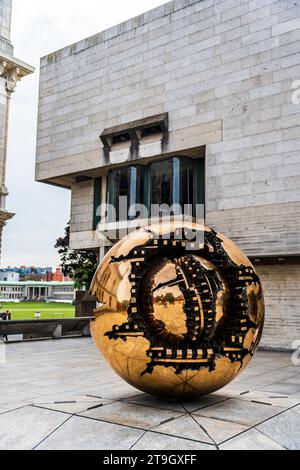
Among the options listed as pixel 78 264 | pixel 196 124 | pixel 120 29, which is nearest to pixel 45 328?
pixel 196 124

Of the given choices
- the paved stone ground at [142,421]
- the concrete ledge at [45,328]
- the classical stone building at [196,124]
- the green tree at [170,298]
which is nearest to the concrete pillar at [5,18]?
the classical stone building at [196,124]

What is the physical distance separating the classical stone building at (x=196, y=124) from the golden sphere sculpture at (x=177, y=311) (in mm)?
10866

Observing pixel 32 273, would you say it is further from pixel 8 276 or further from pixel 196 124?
pixel 196 124

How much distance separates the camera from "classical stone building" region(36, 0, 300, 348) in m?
16.7

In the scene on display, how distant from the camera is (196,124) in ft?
61.8

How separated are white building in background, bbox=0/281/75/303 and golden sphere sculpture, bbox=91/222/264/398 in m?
131

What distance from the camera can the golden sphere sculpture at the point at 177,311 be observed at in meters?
5.20

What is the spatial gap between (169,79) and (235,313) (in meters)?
16.3

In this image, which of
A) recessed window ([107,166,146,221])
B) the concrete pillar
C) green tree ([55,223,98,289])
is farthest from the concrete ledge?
the concrete pillar

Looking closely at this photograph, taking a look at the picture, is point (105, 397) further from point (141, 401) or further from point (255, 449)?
point (255, 449)

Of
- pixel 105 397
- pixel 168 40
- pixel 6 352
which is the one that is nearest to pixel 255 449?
pixel 105 397

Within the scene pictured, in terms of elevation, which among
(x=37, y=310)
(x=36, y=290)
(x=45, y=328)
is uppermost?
(x=45, y=328)

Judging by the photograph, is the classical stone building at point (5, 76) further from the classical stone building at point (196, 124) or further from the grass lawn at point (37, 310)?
the grass lawn at point (37, 310)

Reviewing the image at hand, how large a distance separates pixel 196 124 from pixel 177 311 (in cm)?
1479
